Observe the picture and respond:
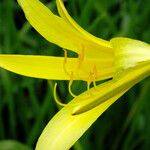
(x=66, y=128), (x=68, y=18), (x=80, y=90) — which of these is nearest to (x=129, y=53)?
(x=68, y=18)

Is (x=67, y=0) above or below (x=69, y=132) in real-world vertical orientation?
above

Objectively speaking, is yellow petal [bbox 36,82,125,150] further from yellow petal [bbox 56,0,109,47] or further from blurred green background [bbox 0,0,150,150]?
blurred green background [bbox 0,0,150,150]

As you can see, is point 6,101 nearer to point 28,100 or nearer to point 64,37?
point 28,100

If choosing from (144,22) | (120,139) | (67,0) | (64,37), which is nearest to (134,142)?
(120,139)

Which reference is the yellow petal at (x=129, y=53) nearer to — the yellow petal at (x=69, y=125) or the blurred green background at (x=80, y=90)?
the yellow petal at (x=69, y=125)

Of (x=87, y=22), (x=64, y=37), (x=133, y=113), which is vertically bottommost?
(x=133, y=113)

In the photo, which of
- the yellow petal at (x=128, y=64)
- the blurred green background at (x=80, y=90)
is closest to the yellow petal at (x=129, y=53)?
the yellow petal at (x=128, y=64)

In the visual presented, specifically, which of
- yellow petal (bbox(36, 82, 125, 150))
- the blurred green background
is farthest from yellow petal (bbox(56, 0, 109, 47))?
the blurred green background
